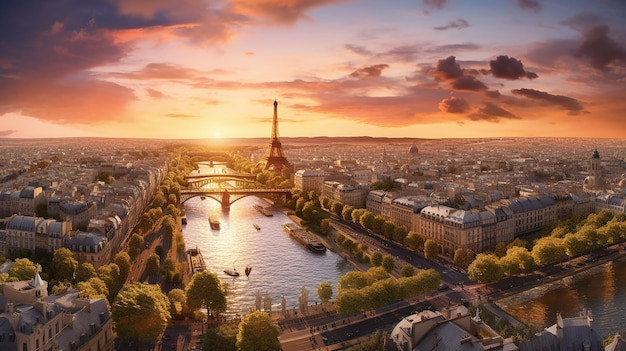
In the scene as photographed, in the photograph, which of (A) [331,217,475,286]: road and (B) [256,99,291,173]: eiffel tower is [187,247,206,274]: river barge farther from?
(B) [256,99,291,173]: eiffel tower

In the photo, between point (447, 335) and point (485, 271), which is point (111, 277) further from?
point (485, 271)

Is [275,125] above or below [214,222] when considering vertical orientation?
above

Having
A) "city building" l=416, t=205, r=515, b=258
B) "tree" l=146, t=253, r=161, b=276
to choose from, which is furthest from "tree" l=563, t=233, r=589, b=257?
"tree" l=146, t=253, r=161, b=276

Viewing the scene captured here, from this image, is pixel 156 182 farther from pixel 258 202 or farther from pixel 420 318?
pixel 420 318

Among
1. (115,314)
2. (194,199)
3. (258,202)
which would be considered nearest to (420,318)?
(115,314)

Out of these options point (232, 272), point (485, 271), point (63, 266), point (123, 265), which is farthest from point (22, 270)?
point (485, 271)

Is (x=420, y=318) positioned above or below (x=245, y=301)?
above
